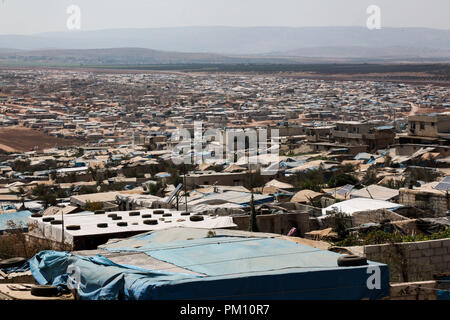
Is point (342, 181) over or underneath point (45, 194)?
over

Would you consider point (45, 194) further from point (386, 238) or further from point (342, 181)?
point (386, 238)

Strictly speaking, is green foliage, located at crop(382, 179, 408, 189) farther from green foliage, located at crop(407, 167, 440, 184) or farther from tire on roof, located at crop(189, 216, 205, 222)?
tire on roof, located at crop(189, 216, 205, 222)

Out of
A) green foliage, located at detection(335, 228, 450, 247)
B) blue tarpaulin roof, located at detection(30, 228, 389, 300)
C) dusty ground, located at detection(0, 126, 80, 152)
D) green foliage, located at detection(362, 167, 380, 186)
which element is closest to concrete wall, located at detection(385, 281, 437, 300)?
blue tarpaulin roof, located at detection(30, 228, 389, 300)

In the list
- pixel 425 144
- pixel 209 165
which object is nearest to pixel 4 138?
pixel 209 165

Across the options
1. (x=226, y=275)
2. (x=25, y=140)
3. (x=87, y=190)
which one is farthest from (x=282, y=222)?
(x=25, y=140)

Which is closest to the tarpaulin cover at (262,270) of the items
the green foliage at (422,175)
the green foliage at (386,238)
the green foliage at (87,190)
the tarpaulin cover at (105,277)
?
the tarpaulin cover at (105,277)

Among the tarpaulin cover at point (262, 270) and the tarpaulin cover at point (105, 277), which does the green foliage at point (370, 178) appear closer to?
the tarpaulin cover at point (262, 270)

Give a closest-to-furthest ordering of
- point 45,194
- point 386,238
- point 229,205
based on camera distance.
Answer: point 386,238
point 229,205
point 45,194
